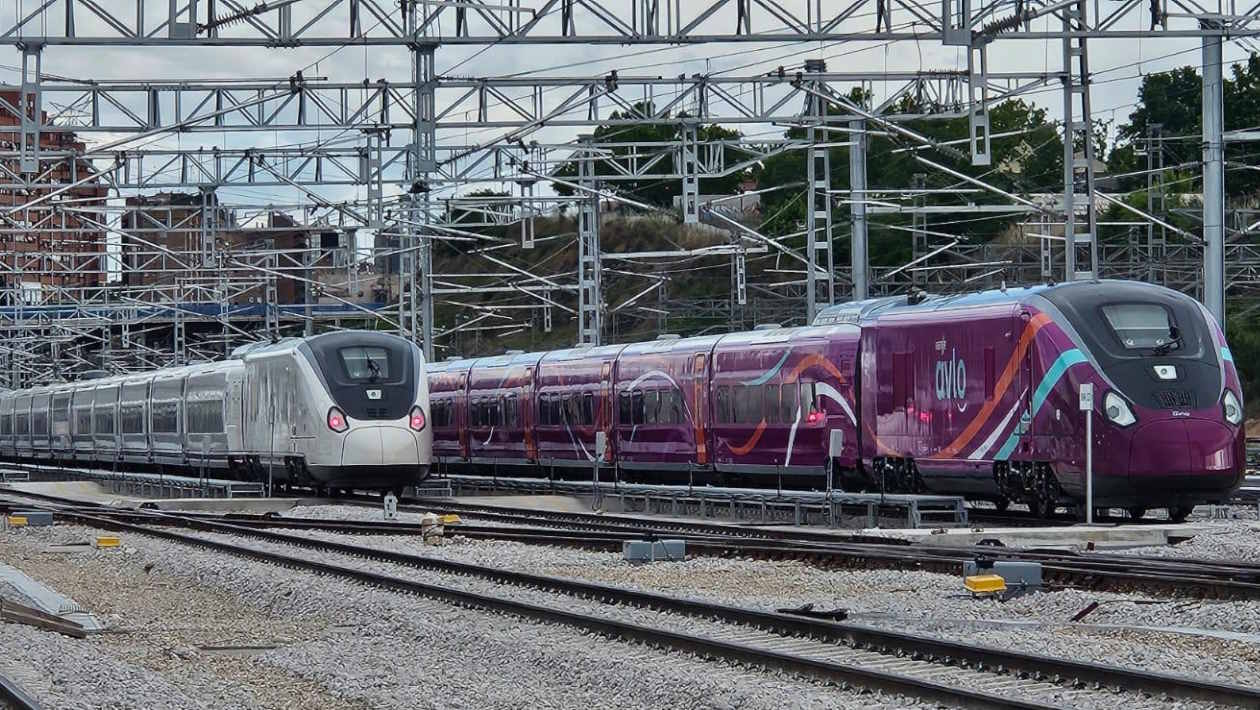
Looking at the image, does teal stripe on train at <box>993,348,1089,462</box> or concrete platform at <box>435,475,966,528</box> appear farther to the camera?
concrete platform at <box>435,475,966,528</box>

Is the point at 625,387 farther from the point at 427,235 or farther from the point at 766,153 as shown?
the point at 427,235

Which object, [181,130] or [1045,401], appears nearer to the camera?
[1045,401]

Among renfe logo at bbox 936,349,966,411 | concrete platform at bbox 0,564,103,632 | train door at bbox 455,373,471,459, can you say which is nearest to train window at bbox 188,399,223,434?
train door at bbox 455,373,471,459

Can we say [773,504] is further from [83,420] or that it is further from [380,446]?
[83,420]

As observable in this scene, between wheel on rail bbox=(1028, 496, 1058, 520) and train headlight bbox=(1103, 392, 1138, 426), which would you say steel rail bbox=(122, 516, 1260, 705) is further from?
wheel on rail bbox=(1028, 496, 1058, 520)

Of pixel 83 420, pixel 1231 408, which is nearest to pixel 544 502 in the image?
pixel 1231 408

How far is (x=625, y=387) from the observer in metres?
38.3

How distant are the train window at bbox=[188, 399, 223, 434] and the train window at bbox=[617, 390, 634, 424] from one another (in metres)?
9.05

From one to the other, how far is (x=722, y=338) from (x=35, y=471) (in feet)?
122

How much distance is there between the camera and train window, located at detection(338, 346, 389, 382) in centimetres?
3491

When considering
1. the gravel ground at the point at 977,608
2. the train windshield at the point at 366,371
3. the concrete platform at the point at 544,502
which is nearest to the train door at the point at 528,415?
the concrete platform at the point at 544,502

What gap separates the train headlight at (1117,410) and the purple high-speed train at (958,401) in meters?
0.02

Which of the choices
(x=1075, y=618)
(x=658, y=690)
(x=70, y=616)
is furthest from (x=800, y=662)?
(x=70, y=616)

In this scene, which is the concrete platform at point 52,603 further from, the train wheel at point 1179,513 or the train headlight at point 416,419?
the train headlight at point 416,419
